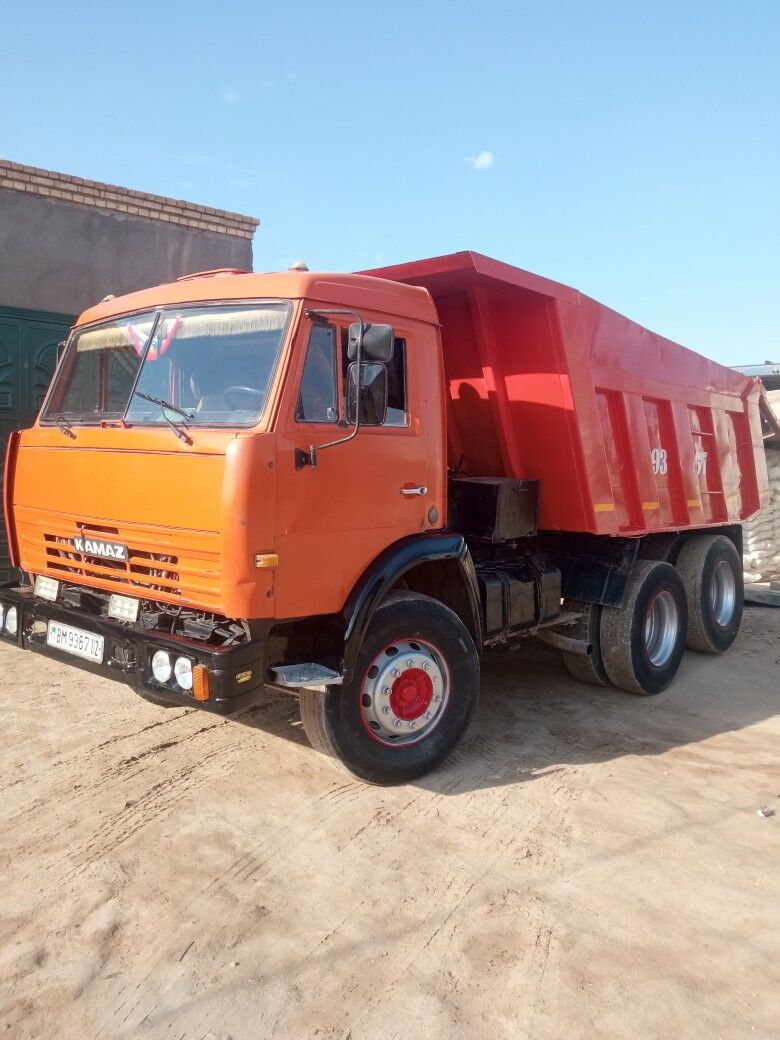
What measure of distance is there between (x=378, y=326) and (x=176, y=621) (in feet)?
5.69

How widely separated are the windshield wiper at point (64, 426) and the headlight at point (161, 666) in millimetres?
1361

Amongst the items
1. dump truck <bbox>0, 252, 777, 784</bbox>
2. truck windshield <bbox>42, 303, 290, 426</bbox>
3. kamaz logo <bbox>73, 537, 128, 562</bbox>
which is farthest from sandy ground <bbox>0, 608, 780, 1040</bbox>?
truck windshield <bbox>42, 303, 290, 426</bbox>

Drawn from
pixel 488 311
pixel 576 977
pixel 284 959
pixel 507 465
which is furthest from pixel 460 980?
pixel 488 311

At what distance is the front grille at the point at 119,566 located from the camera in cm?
373

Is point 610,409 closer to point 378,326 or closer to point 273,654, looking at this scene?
point 378,326

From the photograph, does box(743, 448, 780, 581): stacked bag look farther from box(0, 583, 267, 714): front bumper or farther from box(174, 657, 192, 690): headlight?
box(174, 657, 192, 690): headlight

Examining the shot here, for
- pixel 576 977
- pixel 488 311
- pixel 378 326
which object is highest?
pixel 488 311

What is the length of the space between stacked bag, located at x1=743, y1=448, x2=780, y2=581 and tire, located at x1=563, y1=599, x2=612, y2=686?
18.9 feet

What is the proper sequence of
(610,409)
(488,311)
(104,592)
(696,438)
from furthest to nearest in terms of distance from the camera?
(696,438), (610,409), (488,311), (104,592)

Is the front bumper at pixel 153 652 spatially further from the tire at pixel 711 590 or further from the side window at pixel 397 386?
the tire at pixel 711 590

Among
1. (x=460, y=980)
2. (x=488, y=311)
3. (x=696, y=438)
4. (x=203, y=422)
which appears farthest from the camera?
(x=696, y=438)

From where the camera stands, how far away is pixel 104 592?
419 cm

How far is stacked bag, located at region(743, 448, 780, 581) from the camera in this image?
428 inches

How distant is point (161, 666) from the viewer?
3674 mm
